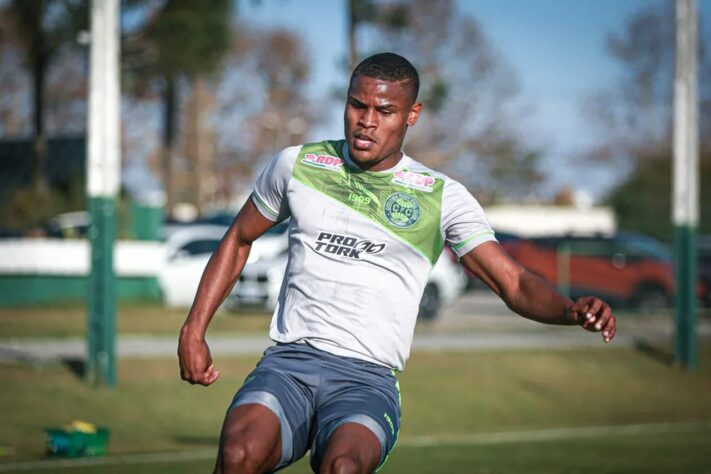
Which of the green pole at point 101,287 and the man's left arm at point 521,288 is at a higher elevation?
the man's left arm at point 521,288

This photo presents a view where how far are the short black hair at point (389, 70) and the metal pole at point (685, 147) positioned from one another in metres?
14.5

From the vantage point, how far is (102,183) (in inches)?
574

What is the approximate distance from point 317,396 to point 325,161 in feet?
3.19

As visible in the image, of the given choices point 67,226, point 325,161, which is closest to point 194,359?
point 325,161

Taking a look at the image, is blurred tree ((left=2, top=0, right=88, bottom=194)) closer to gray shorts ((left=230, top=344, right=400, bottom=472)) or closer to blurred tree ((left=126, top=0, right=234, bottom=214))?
blurred tree ((left=126, top=0, right=234, bottom=214))

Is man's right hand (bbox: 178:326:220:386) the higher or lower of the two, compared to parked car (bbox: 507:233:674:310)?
higher

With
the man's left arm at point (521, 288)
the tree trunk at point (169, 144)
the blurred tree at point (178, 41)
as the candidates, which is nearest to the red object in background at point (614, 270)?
the blurred tree at point (178, 41)

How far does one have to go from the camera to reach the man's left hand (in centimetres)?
451

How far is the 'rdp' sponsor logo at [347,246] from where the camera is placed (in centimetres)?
490

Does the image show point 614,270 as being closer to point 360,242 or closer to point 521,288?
point 521,288

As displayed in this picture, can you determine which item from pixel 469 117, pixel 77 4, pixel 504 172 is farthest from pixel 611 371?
pixel 504 172

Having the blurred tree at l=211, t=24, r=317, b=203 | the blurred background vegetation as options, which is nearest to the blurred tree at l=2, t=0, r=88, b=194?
the blurred background vegetation

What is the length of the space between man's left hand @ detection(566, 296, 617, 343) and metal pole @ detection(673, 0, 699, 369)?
48.5 feet

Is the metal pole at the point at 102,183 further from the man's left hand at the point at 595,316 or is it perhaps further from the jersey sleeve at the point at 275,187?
the man's left hand at the point at 595,316
